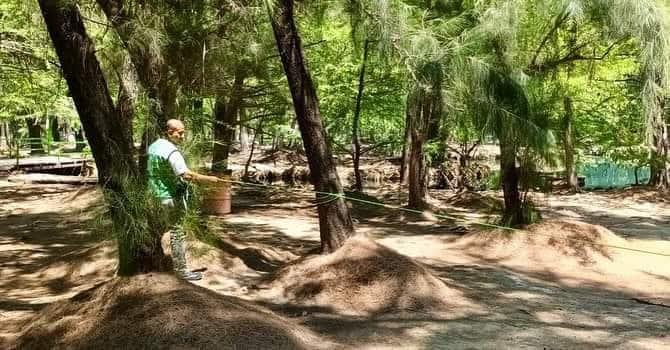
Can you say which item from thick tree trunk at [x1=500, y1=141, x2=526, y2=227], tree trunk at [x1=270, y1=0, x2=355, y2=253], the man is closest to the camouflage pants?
the man

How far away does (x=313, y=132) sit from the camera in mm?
5930

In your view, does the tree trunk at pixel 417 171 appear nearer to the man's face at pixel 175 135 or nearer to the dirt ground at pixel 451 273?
the dirt ground at pixel 451 273

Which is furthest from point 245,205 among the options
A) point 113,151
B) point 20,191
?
point 113,151

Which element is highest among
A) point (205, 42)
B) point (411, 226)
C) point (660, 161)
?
point (205, 42)

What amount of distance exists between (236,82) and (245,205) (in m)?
3.39

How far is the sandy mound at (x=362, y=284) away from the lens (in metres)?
4.95

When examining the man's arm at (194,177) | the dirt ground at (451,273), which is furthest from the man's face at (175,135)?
the dirt ground at (451,273)

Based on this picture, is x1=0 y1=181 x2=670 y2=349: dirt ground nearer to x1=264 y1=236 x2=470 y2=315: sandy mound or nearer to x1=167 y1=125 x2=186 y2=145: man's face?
x1=264 y1=236 x2=470 y2=315: sandy mound

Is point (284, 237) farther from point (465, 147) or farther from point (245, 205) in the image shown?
point (465, 147)

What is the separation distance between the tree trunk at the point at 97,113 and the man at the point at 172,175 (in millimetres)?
300

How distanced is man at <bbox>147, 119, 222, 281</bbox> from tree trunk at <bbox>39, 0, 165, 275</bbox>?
0.30m

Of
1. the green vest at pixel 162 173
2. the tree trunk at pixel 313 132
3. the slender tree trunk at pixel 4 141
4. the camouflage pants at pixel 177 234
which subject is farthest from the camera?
the slender tree trunk at pixel 4 141

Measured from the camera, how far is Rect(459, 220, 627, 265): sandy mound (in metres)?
7.11

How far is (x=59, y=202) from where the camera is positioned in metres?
12.5
